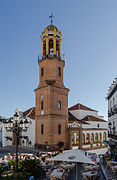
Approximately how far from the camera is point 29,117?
1404 inches

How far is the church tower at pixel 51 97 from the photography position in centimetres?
2998

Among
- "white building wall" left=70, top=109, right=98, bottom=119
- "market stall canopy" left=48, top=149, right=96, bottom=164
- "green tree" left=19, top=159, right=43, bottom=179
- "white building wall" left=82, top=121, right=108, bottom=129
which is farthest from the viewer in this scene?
"white building wall" left=70, top=109, right=98, bottom=119

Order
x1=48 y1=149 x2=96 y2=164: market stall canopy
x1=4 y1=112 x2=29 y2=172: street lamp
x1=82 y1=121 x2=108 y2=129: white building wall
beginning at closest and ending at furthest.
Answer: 1. x1=48 y1=149 x2=96 y2=164: market stall canopy
2. x1=4 y1=112 x2=29 y2=172: street lamp
3. x1=82 y1=121 x2=108 y2=129: white building wall

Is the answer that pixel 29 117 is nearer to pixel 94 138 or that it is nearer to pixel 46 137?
pixel 46 137

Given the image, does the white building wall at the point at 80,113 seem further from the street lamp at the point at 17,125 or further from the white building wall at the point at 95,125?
the street lamp at the point at 17,125

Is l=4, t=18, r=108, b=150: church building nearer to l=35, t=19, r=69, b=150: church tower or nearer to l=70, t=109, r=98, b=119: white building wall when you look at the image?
l=35, t=19, r=69, b=150: church tower

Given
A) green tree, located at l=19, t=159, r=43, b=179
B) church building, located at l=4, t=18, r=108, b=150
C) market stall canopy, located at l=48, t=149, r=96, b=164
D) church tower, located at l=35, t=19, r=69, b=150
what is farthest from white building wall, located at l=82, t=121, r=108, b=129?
market stall canopy, located at l=48, t=149, r=96, b=164

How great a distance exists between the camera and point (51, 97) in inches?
1197

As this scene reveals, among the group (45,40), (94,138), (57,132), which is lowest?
(94,138)

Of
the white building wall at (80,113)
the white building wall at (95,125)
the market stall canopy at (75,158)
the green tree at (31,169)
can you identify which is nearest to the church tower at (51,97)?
the white building wall at (95,125)

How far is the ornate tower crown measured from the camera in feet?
107

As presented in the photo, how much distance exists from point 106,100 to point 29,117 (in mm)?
15421

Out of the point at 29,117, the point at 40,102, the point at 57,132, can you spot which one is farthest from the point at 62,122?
the point at 29,117

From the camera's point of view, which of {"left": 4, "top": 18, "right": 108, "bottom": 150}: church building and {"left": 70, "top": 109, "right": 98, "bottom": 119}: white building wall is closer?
{"left": 4, "top": 18, "right": 108, "bottom": 150}: church building
